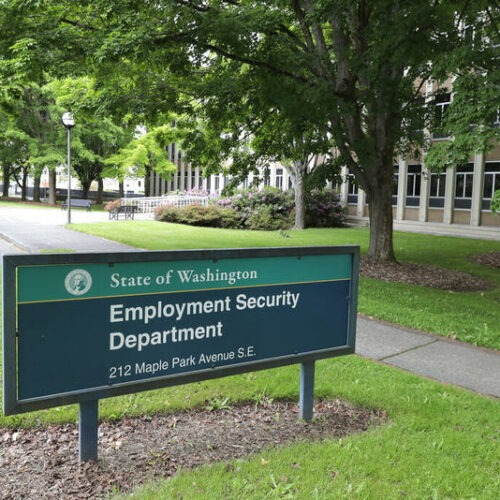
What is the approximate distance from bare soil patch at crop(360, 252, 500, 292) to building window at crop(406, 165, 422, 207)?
20625 mm

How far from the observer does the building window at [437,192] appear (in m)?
31.8

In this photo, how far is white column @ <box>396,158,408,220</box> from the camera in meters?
33.7

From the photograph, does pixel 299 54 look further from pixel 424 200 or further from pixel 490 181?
pixel 424 200

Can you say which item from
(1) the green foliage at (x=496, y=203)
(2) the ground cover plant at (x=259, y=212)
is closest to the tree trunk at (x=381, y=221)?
(1) the green foliage at (x=496, y=203)

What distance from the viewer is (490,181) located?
2934cm

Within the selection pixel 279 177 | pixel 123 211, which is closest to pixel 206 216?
pixel 123 211

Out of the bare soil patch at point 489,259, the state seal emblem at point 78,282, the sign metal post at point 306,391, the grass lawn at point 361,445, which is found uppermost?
the state seal emblem at point 78,282

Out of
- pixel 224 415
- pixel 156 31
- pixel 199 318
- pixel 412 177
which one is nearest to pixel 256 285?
pixel 199 318

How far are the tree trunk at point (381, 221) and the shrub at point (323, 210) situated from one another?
15.8 metres

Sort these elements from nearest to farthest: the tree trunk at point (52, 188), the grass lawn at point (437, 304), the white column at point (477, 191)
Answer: the grass lawn at point (437, 304) < the white column at point (477, 191) < the tree trunk at point (52, 188)

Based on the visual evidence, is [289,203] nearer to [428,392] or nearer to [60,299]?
[428,392]

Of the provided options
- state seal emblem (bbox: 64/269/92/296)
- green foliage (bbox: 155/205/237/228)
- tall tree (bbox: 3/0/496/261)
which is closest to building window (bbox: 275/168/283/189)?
green foliage (bbox: 155/205/237/228)

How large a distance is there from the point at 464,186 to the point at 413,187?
3.70 metres

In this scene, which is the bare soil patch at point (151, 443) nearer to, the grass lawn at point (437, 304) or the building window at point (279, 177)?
the grass lawn at point (437, 304)
